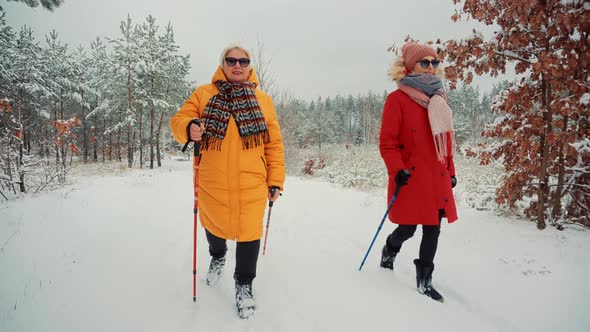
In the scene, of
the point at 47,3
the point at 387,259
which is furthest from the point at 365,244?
the point at 47,3

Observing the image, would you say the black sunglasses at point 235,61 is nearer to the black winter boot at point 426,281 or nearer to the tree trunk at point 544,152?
the black winter boot at point 426,281

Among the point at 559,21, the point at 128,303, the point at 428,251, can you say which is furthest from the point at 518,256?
the point at 128,303

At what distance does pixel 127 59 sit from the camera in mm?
20953

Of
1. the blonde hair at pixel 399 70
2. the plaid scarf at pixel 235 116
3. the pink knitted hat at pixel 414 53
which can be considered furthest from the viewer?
the blonde hair at pixel 399 70

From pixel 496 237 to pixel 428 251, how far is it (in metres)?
2.17

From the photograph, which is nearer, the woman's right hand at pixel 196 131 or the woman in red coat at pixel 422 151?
the woman's right hand at pixel 196 131

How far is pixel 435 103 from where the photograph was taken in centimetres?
248

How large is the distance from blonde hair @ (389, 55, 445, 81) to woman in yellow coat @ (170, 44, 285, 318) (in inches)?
55.8

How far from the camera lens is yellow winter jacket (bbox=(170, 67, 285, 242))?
88.5 inches

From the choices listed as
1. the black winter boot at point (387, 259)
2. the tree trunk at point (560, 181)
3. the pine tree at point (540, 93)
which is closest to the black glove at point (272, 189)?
the black winter boot at point (387, 259)

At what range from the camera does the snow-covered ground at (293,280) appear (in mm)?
2127

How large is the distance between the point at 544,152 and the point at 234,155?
4420 millimetres

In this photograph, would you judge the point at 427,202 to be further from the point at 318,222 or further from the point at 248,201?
the point at 318,222

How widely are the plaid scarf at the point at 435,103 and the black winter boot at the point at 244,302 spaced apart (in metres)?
2.09
